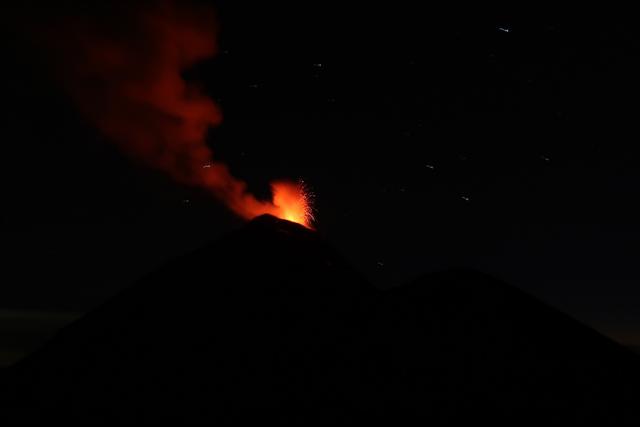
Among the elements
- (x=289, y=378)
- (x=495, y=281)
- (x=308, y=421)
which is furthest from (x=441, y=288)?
(x=308, y=421)

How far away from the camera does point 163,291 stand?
3544 centimetres

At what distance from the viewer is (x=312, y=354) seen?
28.2 m

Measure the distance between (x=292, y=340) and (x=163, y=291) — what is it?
956cm

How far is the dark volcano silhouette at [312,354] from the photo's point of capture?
2455 cm

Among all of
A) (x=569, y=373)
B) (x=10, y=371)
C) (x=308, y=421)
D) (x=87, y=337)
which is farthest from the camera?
(x=87, y=337)

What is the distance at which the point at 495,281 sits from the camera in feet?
125

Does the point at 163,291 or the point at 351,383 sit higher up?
the point at 163,291

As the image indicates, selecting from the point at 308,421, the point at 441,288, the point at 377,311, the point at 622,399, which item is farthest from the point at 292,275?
the point at 622,399

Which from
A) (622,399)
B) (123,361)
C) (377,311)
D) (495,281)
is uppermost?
(495,281)

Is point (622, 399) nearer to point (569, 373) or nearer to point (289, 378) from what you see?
point (569, 373)

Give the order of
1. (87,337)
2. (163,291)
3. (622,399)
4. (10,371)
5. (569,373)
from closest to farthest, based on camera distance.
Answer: (622,399) → (569,373) → (10,371) → (87,337) → (163,291)

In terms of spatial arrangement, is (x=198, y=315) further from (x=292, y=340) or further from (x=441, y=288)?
(x=441, y=288)

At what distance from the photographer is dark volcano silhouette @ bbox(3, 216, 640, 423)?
80.5ft

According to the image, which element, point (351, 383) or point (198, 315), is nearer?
point (351, 383)
